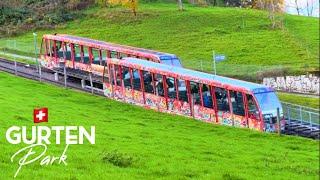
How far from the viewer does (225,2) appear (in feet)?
360

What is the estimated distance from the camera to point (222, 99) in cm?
3089

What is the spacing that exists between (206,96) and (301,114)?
527 centimetres

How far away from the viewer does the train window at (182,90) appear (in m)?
33.2

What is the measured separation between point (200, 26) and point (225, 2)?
129 ft

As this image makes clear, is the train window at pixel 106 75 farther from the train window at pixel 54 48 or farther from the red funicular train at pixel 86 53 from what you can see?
the train window at pixel 54 48

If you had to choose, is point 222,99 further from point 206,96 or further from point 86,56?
point 86,56

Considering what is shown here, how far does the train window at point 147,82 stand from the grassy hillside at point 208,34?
38.5 ft

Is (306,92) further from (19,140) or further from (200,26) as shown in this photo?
(200,26)

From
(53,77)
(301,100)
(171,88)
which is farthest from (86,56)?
(301,100)

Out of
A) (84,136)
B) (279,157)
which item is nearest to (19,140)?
(84,136)

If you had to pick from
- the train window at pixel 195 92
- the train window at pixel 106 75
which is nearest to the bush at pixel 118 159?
the train window at pixel 195 92

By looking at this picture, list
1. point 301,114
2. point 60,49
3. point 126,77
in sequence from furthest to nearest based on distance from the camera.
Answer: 1. point 60,49
2. point 126,77
3. point 301,114

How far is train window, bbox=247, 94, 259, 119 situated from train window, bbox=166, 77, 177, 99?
545 cm

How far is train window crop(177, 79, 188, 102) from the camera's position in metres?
33.2
